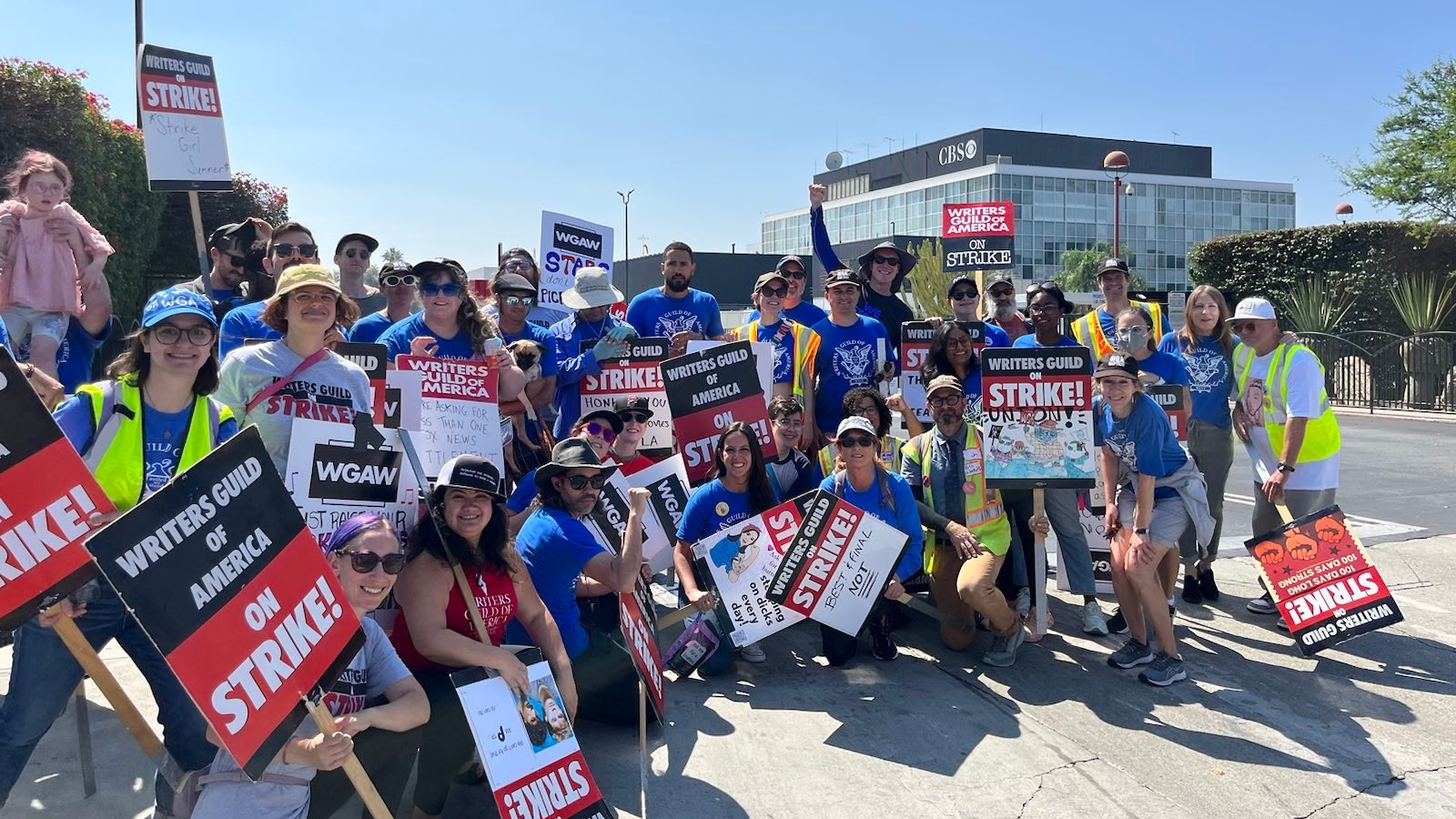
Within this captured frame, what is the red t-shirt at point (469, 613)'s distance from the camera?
3941 mm

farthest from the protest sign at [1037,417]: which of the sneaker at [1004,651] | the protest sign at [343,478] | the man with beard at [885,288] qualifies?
the protest sign at [343,478]

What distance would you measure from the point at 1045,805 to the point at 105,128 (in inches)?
650

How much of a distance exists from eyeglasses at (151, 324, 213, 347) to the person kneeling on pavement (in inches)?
153

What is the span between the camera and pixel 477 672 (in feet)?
11.6

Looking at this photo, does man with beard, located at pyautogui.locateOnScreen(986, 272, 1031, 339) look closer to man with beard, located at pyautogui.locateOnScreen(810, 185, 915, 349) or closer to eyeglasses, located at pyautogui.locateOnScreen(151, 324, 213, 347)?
man with beard, located at pyautogui.locateOnScreen(810, 185, 915, 349)

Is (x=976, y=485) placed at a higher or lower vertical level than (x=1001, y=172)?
lower

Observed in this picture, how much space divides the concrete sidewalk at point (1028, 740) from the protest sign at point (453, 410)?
158 cm

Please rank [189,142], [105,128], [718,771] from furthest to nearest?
[105,128] < [189,142] < [718,771]

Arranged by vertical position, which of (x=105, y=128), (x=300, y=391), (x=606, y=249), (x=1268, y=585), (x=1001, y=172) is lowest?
(x=1268, y=585)

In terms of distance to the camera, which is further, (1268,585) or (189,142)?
(189,142)

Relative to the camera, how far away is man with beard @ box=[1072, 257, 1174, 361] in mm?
7535

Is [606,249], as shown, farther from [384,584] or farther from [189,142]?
[384,584]

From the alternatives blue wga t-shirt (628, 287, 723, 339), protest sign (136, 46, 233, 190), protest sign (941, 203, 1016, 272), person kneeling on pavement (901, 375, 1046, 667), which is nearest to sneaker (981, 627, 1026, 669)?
person kneeling on pavement (901, 375, 1046, 667)

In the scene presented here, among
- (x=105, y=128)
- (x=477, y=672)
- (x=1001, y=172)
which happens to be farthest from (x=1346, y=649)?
(x=1001, y=172)
